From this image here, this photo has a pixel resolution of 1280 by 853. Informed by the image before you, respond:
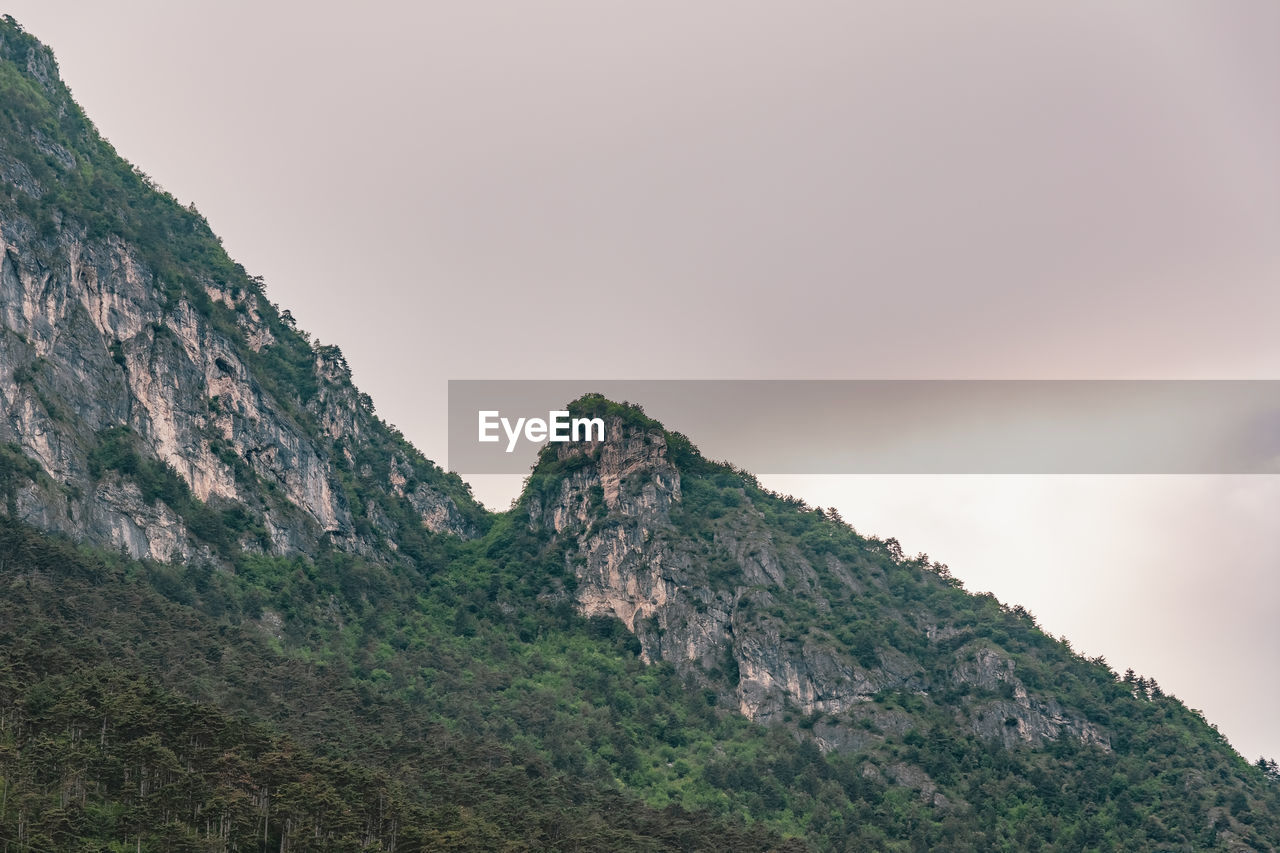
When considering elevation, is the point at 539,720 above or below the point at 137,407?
below

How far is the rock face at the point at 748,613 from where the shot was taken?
164 metres

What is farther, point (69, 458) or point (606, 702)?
point (606, 702)

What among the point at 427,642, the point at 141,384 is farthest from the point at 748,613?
the point at 141,384

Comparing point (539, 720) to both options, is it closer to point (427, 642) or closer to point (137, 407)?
point (427, 642)

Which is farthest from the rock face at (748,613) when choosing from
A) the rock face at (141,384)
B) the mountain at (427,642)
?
the rock face at (141,384)

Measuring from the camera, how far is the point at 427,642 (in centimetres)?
16838

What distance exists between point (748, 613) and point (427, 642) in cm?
3898

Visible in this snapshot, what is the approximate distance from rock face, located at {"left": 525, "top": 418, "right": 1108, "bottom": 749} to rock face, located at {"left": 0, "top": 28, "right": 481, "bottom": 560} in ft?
91.8

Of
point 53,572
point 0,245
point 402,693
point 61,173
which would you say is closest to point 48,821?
point 53,572

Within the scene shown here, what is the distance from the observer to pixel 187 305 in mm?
170000

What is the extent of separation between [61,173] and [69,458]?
4659cm

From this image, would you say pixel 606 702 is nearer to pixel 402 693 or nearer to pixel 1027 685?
pixel 402 693

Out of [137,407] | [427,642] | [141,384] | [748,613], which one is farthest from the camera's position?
[748,613]

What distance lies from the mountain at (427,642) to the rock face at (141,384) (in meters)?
0.42
